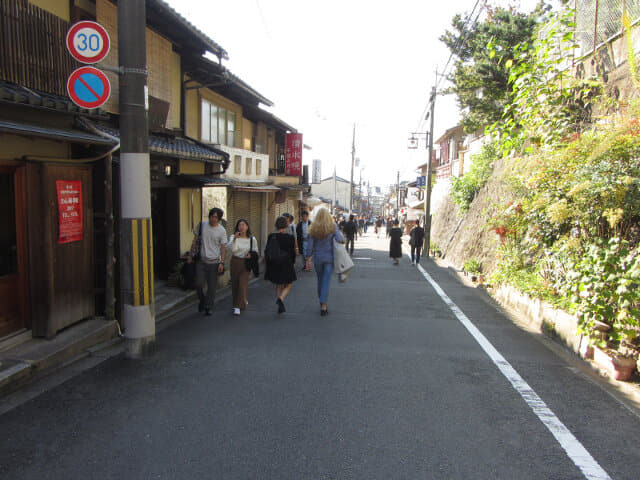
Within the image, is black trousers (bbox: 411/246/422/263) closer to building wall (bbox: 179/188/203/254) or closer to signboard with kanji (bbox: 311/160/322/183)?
building wall (bbox: 179/188/203/254)

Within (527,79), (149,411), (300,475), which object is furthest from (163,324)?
(527,79)

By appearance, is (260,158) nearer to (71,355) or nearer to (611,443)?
(71,355)

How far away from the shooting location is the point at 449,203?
26.3 m

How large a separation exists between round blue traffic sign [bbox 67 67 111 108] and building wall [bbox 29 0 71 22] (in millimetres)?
1967

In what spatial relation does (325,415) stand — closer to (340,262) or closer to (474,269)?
(340,262)

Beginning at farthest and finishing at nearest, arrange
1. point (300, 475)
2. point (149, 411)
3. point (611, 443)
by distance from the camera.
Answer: point (149, 411), point (611, 443), point (300, 475)

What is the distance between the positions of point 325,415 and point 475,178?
17.3 metres

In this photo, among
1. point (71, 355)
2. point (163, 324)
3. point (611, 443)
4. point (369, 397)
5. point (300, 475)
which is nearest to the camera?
point (300, 475)

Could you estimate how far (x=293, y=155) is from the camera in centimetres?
2233

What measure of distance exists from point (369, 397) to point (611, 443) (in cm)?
196

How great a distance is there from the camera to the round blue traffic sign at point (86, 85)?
5.04 m

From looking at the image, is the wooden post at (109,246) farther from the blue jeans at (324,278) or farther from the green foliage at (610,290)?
the green foliage at (610,290)

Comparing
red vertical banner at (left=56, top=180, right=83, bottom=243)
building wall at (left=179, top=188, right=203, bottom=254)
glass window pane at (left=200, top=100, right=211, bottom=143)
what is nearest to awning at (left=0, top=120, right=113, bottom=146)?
red vertical banner at (left=56, top=180, right=83, bottom=243)

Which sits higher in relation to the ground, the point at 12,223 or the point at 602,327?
the point at 12,223
